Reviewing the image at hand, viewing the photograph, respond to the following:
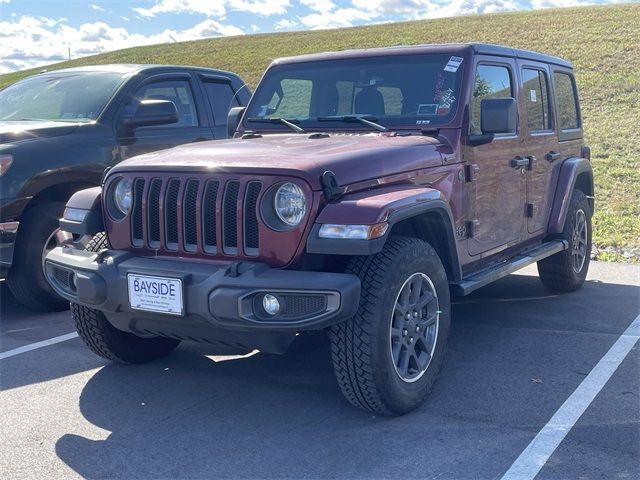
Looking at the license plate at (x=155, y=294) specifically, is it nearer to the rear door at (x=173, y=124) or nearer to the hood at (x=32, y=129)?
the hood at (x=32, y=129)

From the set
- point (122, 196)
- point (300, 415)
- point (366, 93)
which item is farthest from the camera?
point (366, 93)

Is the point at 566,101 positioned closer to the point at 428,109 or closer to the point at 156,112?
the point at 428,109

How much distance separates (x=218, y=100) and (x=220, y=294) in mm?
4443

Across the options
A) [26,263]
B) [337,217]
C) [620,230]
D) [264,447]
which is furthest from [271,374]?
[620,230]

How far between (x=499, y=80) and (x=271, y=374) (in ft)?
8.38

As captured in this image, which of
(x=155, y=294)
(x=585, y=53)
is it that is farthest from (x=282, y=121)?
(x=585, y=53)

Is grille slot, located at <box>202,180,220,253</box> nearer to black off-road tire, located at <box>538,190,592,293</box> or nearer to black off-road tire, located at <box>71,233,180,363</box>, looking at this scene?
black off-road tire, located at <box>71,233,180,363</box>

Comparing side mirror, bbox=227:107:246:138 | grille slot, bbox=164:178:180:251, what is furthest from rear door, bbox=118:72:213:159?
grille slot, bbox=164:178:180:251

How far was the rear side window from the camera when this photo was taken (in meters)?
6.64

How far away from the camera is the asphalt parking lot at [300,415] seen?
11.7ft

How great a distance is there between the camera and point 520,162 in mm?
5637

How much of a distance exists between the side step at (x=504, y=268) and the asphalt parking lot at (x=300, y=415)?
492mm

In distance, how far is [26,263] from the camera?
598cm

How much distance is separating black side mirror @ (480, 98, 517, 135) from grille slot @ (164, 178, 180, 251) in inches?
74.6
